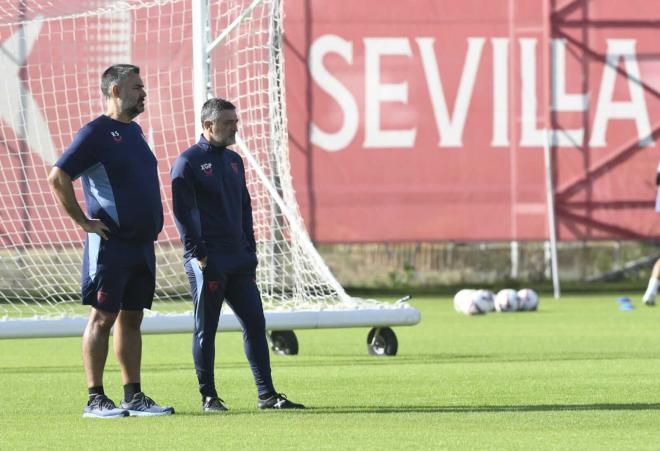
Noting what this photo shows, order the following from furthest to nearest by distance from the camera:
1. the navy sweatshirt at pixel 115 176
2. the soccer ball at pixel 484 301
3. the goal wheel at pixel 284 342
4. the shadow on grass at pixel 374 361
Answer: the soccer ball at pixel 484 301, the goal wheel at pixel 284 342, the shadow on grass at pixel 374 361, the navy sweatshirt at pixel 115 176

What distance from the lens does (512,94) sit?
76.7 feet

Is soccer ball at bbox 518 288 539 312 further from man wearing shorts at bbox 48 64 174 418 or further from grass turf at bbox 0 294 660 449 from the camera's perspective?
man wearing shorts at bbox 48 64 174 418

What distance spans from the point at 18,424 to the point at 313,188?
14623 millimetres

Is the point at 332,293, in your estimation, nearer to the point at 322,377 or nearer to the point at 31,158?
the point at 322,377

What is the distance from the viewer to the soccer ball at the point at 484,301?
18797 millimetres

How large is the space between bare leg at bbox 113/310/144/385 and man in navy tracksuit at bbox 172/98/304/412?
36 centimetres

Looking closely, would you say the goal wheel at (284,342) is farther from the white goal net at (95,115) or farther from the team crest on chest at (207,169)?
the team crest on chest at (207,169)

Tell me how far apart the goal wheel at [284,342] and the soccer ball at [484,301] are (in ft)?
18.3

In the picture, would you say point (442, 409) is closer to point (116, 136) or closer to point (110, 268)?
point (110, 268)

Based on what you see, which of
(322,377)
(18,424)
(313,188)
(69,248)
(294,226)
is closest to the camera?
(18,424)

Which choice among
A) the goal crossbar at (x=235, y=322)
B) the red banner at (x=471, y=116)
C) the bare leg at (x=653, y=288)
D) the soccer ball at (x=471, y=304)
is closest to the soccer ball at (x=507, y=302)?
the soccer ball at (x=471, y=304)

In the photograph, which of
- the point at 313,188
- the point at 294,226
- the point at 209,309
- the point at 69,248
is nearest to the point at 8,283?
the point at 69,248

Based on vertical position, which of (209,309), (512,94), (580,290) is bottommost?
(580,290)

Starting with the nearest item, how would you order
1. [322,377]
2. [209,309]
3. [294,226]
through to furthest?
[209,309] → [322,377] → [294,226]
